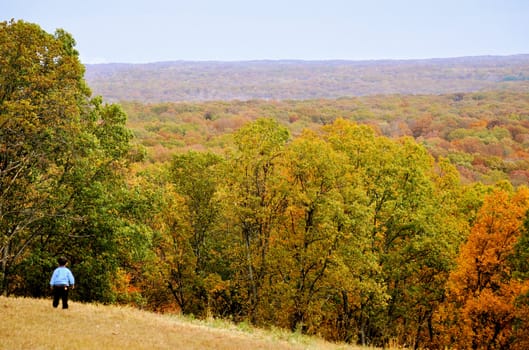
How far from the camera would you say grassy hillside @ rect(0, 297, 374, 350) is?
15.4 metres

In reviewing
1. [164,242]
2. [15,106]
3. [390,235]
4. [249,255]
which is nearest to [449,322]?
[390,235]

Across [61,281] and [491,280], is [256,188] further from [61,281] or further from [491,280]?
[491,280]

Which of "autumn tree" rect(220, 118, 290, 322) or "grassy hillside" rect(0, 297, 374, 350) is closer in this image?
"grassy hillside" rect(0, 297, 374, 350)

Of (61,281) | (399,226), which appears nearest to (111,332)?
(61,281)

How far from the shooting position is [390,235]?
35219mm

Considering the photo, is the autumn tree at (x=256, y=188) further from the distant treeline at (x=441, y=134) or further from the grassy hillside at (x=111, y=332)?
the distant treeline at (x=441, y=134)

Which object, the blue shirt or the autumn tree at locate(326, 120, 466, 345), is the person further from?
the autumn tree at locate(326, 120, 466, 345)

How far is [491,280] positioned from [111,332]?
25120 millimetres

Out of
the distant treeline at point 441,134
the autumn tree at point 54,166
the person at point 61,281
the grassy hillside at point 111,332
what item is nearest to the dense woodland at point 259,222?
the autumn tree at point 54,166

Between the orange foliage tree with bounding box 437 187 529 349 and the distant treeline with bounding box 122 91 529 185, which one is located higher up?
the orange foliage tree with bounding box 437 187 529 349

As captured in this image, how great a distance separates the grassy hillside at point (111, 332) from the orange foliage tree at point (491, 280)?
50.2 feet

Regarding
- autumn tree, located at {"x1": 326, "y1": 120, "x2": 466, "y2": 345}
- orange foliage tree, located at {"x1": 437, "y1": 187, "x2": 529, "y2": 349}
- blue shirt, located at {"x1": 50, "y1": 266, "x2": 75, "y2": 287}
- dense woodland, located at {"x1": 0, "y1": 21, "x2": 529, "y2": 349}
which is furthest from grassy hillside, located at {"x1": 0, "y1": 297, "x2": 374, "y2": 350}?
orange foliage tree, located at {"x1": 437, "y1": 187, "x2": 529, "y2": 349}

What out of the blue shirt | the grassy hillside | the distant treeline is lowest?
the distant treeline

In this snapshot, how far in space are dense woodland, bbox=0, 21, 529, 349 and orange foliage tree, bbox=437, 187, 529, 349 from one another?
11 cm
